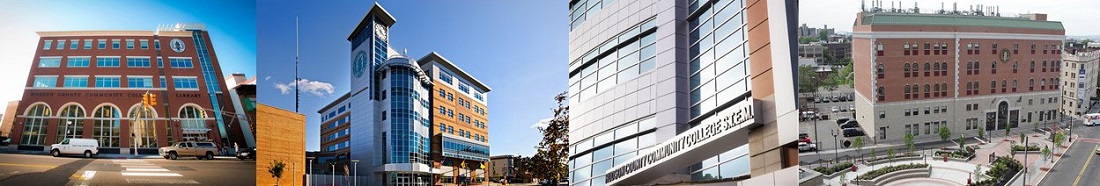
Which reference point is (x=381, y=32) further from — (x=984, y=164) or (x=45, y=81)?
(x=984, y=164)

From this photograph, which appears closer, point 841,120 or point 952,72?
point 952,72

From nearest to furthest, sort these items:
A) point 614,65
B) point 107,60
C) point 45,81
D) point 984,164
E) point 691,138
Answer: point 984,164 < point 691,138 < point 614,65 < point 107,60 < point 45,81

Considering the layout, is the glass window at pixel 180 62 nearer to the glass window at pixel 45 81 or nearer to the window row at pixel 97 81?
the window row at pixel 97 81

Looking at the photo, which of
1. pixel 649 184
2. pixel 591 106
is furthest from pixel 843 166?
pixel 591 106

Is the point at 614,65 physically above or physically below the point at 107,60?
below

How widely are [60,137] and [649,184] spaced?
479cm

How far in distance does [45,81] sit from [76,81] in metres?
0.25

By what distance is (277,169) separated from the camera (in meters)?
6.09

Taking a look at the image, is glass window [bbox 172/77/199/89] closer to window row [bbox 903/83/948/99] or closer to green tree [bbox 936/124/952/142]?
window row [bbox 903/83/948/99]

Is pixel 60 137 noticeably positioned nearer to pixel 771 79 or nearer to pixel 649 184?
pixel 649 184

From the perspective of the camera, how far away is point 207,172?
6.46 m

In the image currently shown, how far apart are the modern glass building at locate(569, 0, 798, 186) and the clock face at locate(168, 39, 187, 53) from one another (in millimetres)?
3326

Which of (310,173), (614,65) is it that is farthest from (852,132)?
(310,173)

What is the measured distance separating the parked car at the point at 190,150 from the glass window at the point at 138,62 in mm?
656
